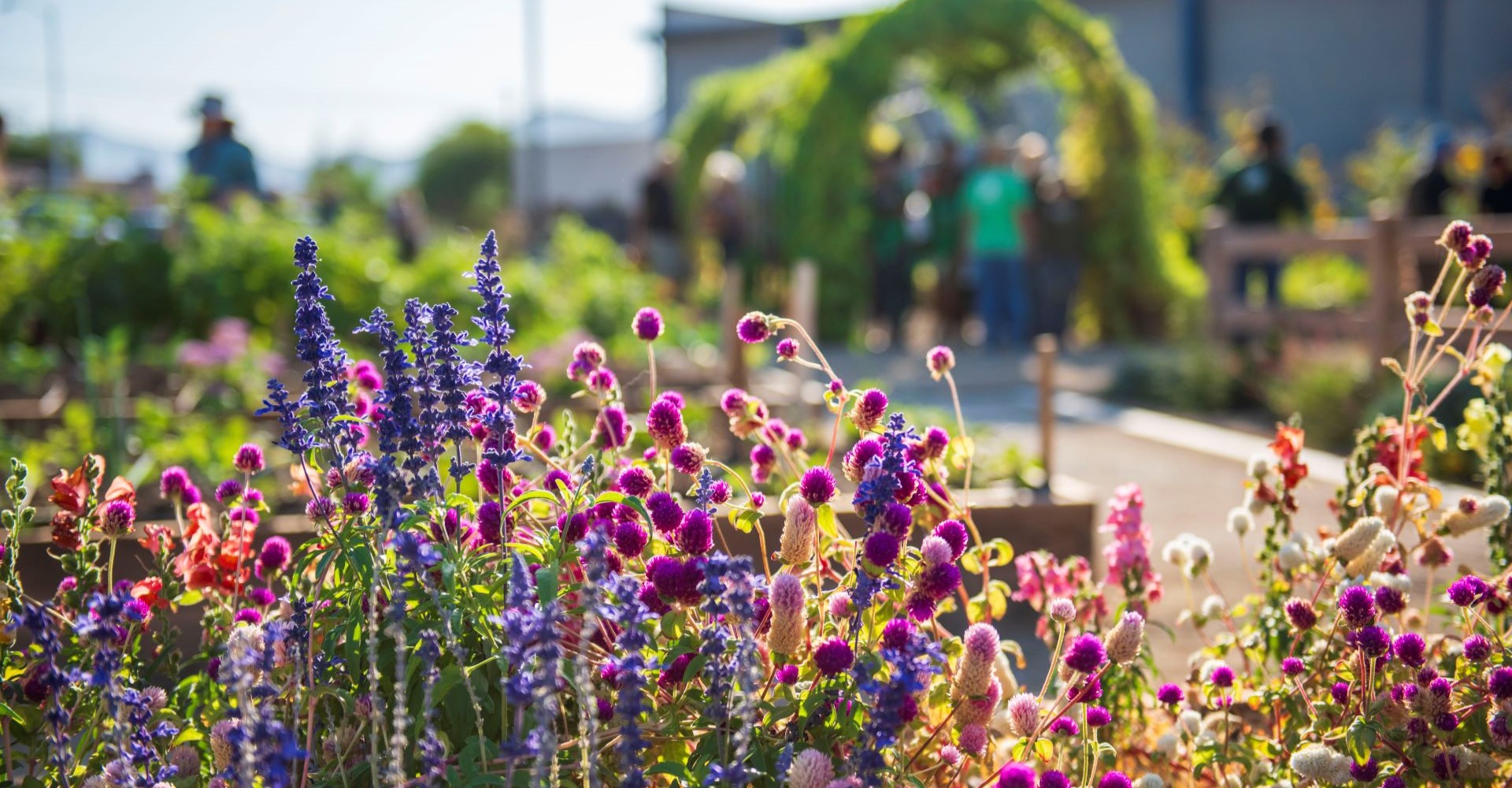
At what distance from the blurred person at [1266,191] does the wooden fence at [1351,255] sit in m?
0.34

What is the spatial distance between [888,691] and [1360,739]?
76 centimetres

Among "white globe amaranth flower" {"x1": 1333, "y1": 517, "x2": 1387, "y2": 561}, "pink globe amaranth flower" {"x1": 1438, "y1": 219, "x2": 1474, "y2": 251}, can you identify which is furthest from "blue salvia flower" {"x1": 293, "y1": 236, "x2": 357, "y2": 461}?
"pink globe amaranth flower" {"x1": 1438, "y1": 219, "x2": 1474, "y2": 251}

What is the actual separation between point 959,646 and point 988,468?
106 inches

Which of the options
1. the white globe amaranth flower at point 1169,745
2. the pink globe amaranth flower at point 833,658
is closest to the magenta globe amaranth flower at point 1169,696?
the white globe amaranth flower at point 1169,745

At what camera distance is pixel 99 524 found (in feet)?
6.73

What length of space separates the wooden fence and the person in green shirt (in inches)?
75.2

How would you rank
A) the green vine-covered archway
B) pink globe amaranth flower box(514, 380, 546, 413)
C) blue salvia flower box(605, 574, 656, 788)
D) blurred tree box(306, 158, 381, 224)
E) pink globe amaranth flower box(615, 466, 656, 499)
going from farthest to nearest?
blurred tree box(306, 158, 381, 224) → the green vine-covered archway → pink globe amaranth flower box(514, 380, 546, 413) → pink globe amaranth flower box(615, 466, 656, 499) → blue salvia flower box(605, 574, 656, 788)

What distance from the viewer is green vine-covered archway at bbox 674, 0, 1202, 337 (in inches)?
497

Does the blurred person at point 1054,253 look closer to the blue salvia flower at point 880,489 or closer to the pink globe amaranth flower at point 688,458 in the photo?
the pink globe amaranth flower at point 688,458

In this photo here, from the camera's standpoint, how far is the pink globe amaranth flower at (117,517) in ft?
6.35

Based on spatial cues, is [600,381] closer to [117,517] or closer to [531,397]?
[531,397]

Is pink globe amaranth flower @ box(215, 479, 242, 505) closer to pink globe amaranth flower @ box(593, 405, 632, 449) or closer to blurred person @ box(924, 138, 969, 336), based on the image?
pink globe amaranth flower @ box(593, 405, 632, 449)

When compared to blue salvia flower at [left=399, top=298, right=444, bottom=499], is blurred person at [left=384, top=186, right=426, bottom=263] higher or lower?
higher

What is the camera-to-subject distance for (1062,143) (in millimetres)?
14195
